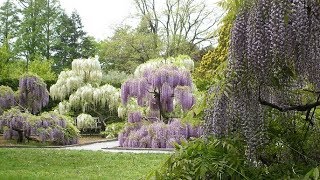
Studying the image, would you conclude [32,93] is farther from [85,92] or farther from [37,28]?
[37,28]

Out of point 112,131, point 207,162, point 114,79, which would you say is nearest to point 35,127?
point 112,131

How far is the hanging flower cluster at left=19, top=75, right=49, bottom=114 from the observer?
20.4 m

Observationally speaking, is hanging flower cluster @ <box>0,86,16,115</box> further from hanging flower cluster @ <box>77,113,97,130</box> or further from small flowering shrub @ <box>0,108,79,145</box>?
hanging flower cluster @ <box>77,113,97,130</box>

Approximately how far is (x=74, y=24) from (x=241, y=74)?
43874 millimetres

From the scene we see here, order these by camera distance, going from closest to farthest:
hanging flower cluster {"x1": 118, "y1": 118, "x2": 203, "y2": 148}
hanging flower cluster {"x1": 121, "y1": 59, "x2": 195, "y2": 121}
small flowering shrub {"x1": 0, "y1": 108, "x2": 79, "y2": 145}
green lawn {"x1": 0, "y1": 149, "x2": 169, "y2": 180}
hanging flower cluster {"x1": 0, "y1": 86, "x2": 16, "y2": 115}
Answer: green lawn {"x1": 0, "y1": 149, "x2": 169, "y2": 180}
hanging flower cluster {"x1": 118, "y1": 118, "x2": 203, "y2": 148}
hanging flower cluster {"x1": 121, "y1": 59, "x2": 195, "y2": 121}
small flowering shrub {"x1": 0, "y1": 108, "x2": 79, "y2": 145}
hanging flower cluster {"x1": 0, "y1": 86, "x2": 16, "y2": 115}

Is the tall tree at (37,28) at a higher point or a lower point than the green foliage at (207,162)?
higher

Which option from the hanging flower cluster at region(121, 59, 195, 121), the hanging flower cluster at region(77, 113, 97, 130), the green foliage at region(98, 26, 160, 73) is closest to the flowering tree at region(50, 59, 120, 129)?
the hanging flower cluster at region(77, 113, 97, 130)

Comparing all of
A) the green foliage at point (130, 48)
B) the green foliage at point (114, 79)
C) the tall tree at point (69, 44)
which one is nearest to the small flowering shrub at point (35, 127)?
the green foliage at point (114, 79)

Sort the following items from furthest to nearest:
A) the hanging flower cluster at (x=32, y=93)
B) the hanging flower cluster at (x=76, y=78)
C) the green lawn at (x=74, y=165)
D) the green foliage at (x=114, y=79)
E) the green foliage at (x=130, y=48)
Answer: the green foliage at (x=130, y=48)
the green foliage at (x=114, y=79)
the hanging flower cluster at (x=76, y=78)
the hanging flower cluster at (x=32, y=93)
the green lawn at (x=74, y=165)

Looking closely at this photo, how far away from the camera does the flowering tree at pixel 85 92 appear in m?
24.1

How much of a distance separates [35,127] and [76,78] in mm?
7554

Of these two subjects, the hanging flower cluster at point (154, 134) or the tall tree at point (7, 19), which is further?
the tall tree at point (7, 19)

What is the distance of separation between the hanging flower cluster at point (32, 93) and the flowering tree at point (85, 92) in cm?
295

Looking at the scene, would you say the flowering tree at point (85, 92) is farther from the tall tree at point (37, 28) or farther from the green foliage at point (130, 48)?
the tall tree at point (37, 28)
